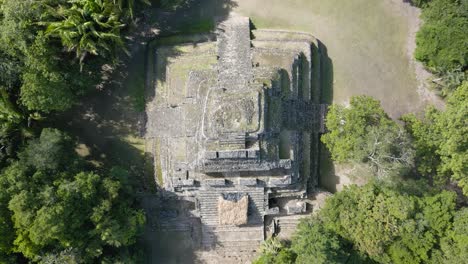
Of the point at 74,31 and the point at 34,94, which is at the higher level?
the point at 74,31

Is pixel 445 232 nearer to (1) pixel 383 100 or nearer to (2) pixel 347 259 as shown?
(2) pixel 347 259

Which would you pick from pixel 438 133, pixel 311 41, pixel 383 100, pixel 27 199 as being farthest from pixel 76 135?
pixel 438 133

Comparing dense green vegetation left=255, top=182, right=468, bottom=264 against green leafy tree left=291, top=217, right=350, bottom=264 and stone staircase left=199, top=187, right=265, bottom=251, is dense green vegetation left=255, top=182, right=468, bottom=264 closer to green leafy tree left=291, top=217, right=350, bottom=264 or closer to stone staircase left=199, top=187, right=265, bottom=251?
green leafy tree left=291, top=217, right=350, bottom=264

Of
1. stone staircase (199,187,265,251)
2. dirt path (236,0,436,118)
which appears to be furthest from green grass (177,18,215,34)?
stone staircase (199,187,265,251)

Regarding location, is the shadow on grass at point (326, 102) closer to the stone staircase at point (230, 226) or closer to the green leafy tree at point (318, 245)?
the green leafy tree at point (318, 245)

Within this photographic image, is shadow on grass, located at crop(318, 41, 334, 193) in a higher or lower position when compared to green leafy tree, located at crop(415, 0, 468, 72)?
lower
